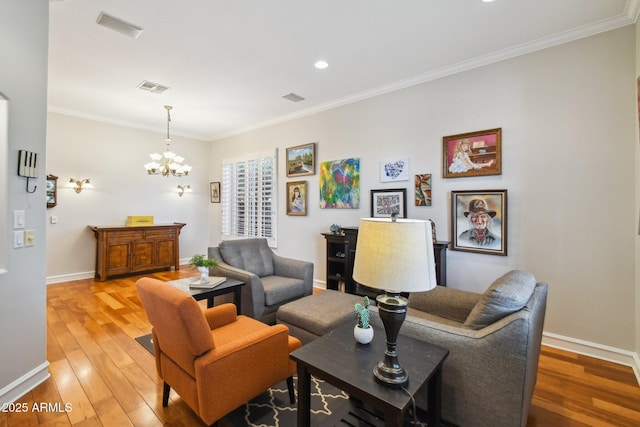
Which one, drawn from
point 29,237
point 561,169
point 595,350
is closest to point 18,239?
point 29,237

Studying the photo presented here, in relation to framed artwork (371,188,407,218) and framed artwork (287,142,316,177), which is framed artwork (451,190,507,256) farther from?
framed artwork (287,142,316,177)

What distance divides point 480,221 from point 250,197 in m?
4.40

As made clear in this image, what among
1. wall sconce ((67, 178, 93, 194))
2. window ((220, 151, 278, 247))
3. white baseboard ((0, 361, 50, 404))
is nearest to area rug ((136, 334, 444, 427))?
white baseboard ((0, 361, 50, 404))

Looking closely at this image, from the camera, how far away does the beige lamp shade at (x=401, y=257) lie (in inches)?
47.2

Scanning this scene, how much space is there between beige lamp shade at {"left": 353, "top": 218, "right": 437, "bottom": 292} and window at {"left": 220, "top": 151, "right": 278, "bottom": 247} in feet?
14.3

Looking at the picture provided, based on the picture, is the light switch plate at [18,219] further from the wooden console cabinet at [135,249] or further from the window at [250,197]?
the window at [250,197]

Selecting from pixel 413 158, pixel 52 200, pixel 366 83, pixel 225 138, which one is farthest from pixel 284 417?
pixel 225 138

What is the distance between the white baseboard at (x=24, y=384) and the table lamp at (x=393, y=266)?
2524 millimetres

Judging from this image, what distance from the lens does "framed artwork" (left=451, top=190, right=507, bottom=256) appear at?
3.04 metres

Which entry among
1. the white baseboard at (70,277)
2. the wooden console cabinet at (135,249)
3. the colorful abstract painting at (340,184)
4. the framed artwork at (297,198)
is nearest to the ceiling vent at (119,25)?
the colorful abstract painting at (340,184)

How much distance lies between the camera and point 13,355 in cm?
201

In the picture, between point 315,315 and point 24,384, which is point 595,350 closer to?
point 315,315

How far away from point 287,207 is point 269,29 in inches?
119

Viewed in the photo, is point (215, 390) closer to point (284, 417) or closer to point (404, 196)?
point (284, 417)
